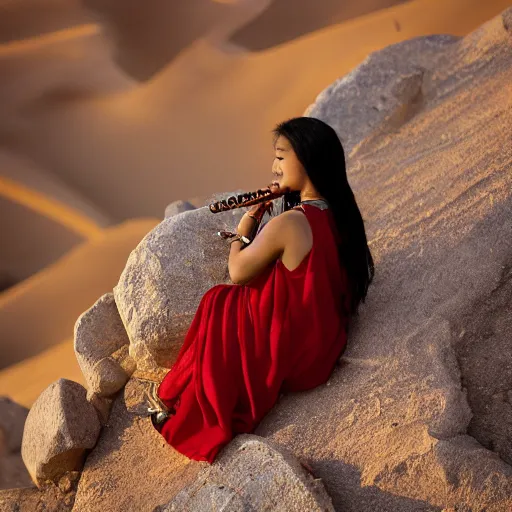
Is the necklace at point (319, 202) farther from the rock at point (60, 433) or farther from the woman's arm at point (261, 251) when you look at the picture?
the rock at point (60, 433)

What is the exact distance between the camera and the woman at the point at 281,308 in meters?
2.71

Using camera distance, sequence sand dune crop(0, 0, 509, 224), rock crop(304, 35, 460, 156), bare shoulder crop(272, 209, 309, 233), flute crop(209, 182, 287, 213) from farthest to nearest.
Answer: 1. sand dune crop(0, 0, 509, 224)
2. rock crop(304, 35, 460, 156)
3. flute crop(209, 182, 287, 213)
4. bare shoulder crop(272, 209, 309, 233)

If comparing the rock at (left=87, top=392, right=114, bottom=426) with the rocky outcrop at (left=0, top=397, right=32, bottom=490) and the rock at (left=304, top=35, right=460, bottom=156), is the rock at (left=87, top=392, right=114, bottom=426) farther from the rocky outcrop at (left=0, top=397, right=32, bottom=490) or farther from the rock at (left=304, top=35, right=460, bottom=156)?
the rock at (left=304, top=35, right=460, bottom=156)

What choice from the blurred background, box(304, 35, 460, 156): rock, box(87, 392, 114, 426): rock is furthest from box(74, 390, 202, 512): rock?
box(304, 35, 460, 156): rock

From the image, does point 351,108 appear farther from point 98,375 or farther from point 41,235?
point 41,235

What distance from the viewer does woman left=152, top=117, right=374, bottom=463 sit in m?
2.71

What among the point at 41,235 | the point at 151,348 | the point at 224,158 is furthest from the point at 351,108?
the point at 41,235

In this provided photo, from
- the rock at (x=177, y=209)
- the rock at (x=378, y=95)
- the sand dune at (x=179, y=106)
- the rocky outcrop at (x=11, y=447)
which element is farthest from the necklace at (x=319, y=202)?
the sand dune at (x=179, y=106)

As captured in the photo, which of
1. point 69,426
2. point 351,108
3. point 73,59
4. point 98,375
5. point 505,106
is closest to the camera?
point 69,426

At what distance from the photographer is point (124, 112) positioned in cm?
1065

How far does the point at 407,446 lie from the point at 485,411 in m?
0.43

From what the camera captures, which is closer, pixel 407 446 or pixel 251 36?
pixel 407 446

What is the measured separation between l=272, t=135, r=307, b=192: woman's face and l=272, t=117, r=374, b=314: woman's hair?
24mm

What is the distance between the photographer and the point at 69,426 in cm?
322
